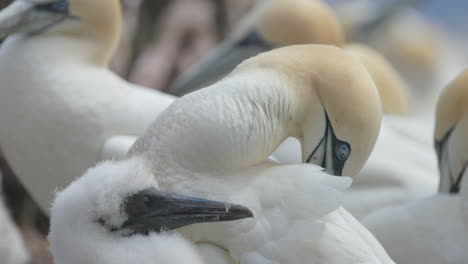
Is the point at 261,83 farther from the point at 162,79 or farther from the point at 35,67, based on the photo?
the point at 162,79

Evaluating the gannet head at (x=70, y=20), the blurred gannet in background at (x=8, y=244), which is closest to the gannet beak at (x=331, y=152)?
the gannet head at (x=70, y=20)

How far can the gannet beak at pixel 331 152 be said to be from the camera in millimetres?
2455

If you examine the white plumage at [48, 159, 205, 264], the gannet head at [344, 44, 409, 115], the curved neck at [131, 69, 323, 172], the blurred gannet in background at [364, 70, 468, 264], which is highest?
the curved neck at [131, 69, 323, 172]

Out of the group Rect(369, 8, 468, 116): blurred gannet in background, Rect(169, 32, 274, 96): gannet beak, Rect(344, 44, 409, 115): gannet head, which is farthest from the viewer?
Rect(369, 8, 468, 116): blurred gannet in background

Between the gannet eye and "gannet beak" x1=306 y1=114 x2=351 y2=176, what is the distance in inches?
50.6

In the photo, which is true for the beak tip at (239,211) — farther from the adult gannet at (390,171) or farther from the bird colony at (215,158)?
the adult gannet at (390,171)

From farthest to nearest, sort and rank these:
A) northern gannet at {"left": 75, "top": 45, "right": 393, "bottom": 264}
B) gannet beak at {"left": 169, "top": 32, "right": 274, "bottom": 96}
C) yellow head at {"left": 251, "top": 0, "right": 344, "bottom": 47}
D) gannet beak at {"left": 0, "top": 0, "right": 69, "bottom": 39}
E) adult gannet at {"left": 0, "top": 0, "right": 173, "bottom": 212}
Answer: gannet beak at {"left": 169, "top": 32, "right": 274, "bottom": 96}, yellow head at {"left": 251, "top": 0, "right": 344, "bottom": 47}, gannet beak at {"left": 0, "top": 0, "right": 69, "bottom": 39}, adult gannet at {"left": 0, "top": 0, "right": 173, "bottom": 212}, northern gannet at {"left": 75, "top": 45, "right": 393, "bottom": 264}

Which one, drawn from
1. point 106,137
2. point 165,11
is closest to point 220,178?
point 106,137

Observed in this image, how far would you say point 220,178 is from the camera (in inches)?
88.1

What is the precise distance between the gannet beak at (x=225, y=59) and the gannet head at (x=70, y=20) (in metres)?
A: 0.97

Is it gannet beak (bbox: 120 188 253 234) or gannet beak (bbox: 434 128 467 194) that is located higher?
gannet beak (bbox: 120 188 253 234)

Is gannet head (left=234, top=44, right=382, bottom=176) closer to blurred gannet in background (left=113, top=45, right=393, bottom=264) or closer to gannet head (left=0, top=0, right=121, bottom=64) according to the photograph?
blurred gannet in background (left=113, top=45, right=393, bottom=264)

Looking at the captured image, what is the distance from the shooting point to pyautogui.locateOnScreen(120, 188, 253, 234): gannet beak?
6.73ft

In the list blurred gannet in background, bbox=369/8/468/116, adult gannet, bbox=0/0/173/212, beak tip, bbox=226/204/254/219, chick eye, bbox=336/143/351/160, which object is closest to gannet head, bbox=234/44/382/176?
chick eye, bbox=336/143/351/160
